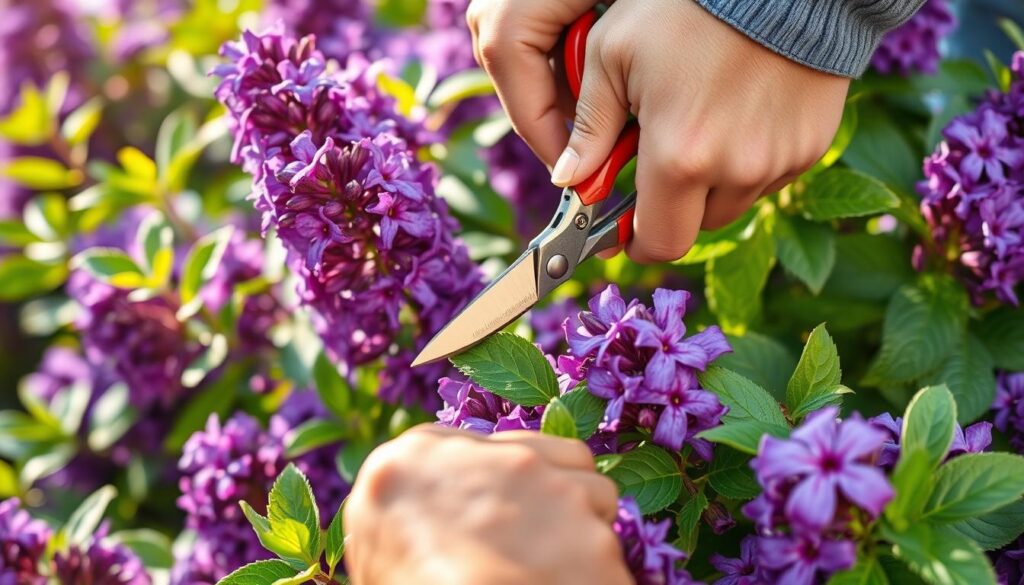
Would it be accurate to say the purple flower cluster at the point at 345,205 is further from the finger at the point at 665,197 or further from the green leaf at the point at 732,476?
the green leaf at the point at 732,476

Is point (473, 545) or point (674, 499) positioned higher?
point (473, 545)

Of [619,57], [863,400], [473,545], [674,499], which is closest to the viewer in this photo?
[473,545]

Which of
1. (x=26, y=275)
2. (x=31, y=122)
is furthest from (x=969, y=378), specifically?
(x=31, y=122)

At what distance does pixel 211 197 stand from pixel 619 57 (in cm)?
156

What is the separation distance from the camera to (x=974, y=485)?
944 millimetres

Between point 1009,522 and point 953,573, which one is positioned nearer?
point 953,573

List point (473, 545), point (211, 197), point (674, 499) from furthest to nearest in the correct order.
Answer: point (211, 197) → point (674, 499) → point (473, 545)

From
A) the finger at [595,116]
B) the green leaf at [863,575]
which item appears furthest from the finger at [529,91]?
the green leaf at [863,575]

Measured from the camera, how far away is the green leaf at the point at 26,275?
2186 millimetres

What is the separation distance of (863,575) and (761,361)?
1.93 ft

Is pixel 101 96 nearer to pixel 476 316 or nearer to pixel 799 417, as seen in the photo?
pixel 476 316

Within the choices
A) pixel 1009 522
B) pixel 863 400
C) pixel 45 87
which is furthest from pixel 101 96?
pixel 1009 522

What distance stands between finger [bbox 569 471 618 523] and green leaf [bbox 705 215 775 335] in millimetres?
766

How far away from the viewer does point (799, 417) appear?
112cm
